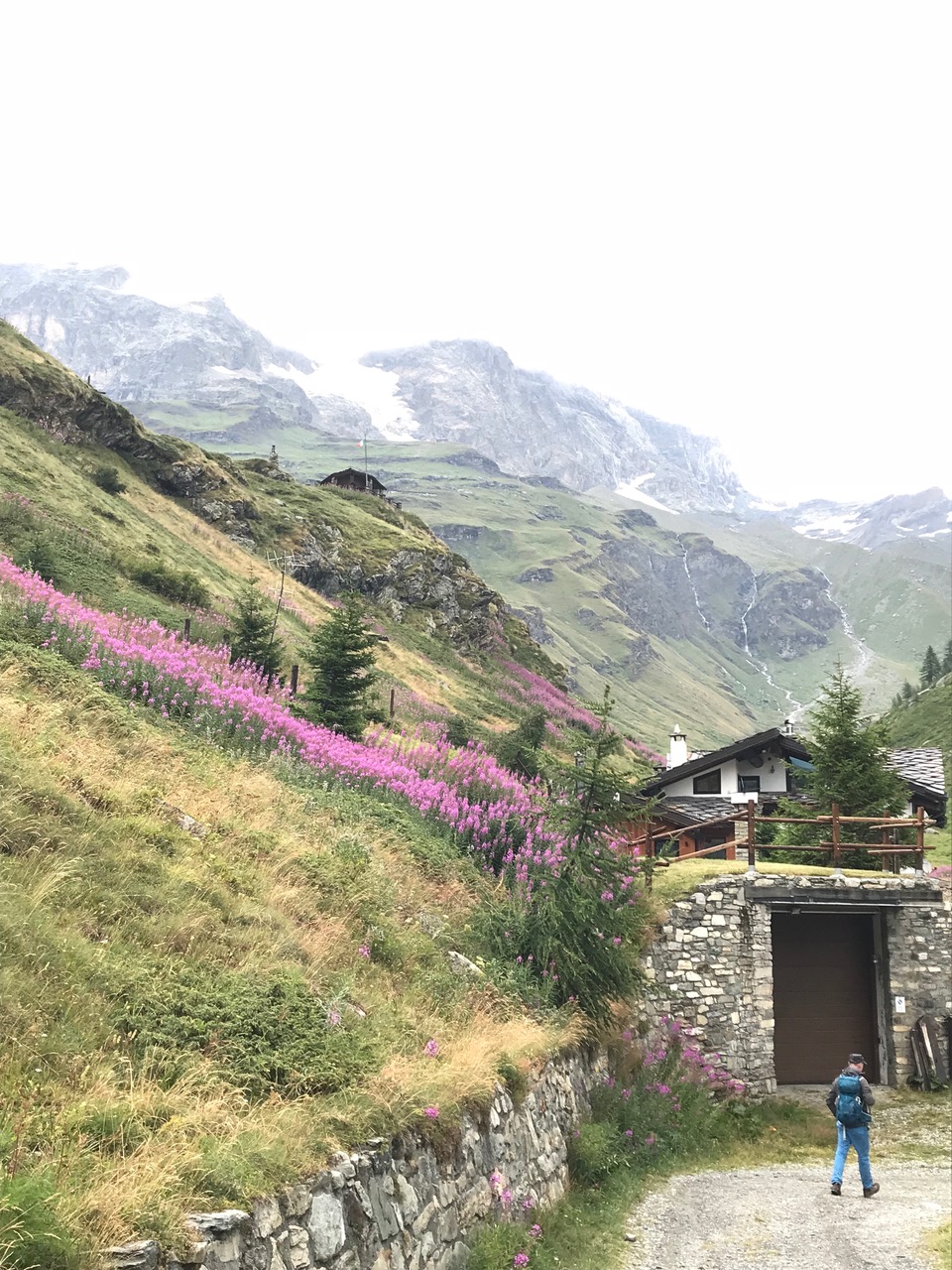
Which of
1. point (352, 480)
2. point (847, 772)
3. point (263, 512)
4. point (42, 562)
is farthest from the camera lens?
point (352, 480)

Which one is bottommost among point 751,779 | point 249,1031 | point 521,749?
point 249,1031

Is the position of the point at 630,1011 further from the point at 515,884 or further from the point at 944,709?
the point at 944,709

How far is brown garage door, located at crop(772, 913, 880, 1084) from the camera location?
22141mm

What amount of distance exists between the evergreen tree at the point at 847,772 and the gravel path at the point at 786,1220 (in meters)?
11.7

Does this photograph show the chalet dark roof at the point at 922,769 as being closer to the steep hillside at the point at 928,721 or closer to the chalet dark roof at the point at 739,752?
the chalet dark roof at the point at 739,752

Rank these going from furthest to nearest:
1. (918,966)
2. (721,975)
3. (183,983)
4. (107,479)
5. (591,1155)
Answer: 1. (107,479)
2. (918,966)
3. (721,975)
4. (591,1155)
5. (183,983)

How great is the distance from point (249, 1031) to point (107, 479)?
39.0m

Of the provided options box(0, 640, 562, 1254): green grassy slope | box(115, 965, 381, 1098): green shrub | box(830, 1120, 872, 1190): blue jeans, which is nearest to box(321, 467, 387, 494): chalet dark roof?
box(0, 640, 562, 1254): green grassy slope

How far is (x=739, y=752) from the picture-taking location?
33750 millimetres

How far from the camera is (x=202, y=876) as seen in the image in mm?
9312

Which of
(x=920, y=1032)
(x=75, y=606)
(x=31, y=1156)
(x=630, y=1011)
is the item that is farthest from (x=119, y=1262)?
(x=920, y=1032)

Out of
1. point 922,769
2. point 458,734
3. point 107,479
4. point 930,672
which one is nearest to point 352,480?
point 107,479

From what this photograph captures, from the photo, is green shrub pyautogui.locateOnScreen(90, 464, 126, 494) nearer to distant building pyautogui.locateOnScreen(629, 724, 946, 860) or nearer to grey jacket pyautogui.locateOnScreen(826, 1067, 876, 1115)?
distant building pyautogui.locateOnScreen(629, 724, 946, 860)

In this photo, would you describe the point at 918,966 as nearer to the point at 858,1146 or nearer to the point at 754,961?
the point at 754,961
